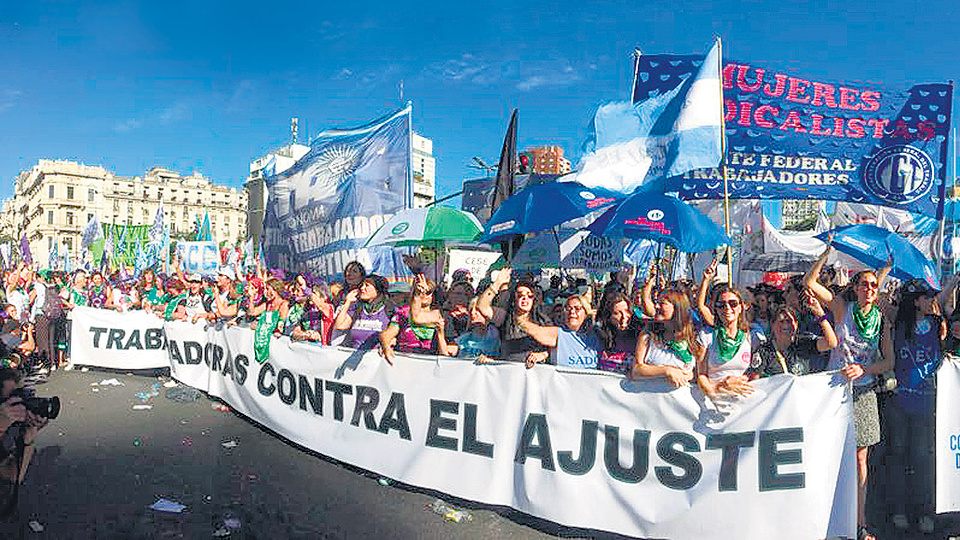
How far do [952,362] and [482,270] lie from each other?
17275 mm

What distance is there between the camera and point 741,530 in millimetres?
3336

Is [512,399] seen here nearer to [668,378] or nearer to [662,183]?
[668,378]

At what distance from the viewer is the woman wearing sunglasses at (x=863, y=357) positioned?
11.7ft

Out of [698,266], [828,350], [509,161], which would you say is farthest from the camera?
[698,266]

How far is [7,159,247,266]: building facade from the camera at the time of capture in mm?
118062

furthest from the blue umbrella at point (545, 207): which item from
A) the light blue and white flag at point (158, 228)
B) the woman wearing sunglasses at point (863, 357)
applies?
the light blue and white flag at point (158, 228)

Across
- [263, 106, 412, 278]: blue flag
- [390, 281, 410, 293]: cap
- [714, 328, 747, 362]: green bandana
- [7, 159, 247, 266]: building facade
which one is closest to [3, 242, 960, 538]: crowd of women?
[714, 328, 747, 362]: green bandana

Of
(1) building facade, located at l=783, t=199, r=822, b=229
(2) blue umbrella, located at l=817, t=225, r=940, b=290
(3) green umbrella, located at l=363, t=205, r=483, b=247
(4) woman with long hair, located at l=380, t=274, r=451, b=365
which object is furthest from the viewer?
(1) building facade, located at l=783, t=199, r=822, b=229

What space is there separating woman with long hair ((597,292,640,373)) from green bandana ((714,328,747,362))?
73cm

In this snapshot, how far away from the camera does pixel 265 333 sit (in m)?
6.16

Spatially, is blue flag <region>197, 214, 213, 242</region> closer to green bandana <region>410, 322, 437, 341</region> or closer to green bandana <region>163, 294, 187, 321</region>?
green bandana <region>163, 294, 187, 321</region>

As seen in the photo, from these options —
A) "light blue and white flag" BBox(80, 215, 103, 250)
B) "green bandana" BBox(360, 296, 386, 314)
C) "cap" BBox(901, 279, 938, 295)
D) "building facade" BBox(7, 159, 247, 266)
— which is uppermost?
"building facade" BBox(7, 159, 247, 266)

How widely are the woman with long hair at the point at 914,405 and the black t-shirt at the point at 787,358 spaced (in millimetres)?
511

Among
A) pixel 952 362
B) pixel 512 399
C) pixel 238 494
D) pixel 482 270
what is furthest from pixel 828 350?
pixel 482 270
